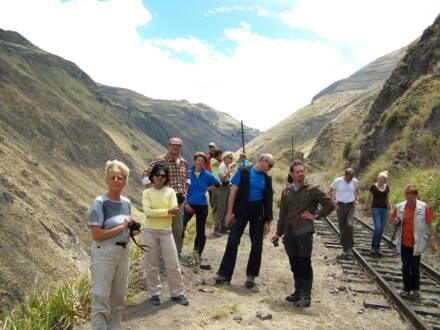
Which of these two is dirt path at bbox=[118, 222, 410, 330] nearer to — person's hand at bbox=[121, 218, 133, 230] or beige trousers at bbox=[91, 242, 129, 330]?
beige trousers at bbox=[91, 242, 129, 330]

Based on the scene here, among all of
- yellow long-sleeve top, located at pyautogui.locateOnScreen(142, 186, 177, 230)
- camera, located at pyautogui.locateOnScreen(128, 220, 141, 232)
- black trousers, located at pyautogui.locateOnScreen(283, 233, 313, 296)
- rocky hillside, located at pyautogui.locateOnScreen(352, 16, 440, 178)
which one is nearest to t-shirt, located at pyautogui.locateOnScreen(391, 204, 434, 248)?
black trousers, located at pyautogui.locateOnScreen(283, 233, 313, 296)

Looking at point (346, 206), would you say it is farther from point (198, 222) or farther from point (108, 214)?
point (108, 214)

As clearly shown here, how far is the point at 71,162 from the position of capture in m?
91.4

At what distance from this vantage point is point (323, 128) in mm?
75750

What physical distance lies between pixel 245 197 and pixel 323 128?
231 ft

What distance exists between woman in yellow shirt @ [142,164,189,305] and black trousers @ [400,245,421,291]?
12.4ft

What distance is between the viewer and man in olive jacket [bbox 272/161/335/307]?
695 cm

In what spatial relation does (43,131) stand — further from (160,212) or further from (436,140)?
(160,212)

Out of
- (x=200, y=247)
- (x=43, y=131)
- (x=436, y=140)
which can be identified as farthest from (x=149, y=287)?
(x=43, y=131)

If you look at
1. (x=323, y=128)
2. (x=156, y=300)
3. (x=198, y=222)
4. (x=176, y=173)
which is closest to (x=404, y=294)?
(x=198, y=222)

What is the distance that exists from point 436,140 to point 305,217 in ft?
50.5

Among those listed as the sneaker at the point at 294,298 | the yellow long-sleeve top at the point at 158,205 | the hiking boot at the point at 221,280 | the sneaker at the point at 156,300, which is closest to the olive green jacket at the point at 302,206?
the sneaker at the point at 294,298

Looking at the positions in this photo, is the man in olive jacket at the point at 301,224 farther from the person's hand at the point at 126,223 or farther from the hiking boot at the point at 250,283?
the person's hand at the point at 126,223

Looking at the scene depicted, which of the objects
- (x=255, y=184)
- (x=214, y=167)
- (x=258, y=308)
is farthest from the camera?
(x=214, y=167)
